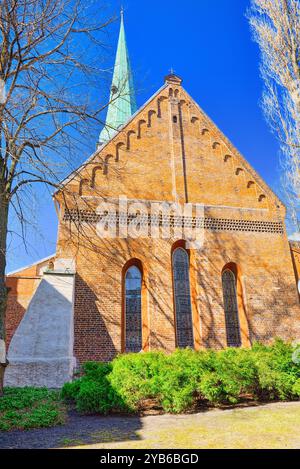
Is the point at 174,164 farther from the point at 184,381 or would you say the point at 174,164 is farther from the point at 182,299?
the point at 184,381

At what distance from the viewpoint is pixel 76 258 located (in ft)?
39.0

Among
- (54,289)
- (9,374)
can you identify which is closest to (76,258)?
(54,289)

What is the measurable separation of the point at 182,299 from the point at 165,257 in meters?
1.54

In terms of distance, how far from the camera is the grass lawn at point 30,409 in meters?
6.17

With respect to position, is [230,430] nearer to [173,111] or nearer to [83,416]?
[83,416]

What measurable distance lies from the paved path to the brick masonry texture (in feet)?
15.5

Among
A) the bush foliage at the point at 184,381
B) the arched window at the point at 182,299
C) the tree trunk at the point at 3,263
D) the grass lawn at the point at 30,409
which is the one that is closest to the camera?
the grass lawn at the point at 30,409

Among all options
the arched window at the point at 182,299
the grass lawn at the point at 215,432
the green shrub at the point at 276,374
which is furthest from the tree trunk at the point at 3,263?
the arched window at the point at 182,299

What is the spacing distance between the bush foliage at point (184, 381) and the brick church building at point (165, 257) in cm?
226

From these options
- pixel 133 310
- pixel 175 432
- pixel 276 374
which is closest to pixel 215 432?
pixel 175 432

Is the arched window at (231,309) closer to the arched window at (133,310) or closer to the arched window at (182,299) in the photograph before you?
the arched window at (182,299)

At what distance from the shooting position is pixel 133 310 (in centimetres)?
1224

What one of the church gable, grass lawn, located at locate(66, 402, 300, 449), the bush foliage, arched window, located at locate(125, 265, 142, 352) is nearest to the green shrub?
the bush foliage

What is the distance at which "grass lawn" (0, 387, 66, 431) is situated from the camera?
243 inches
